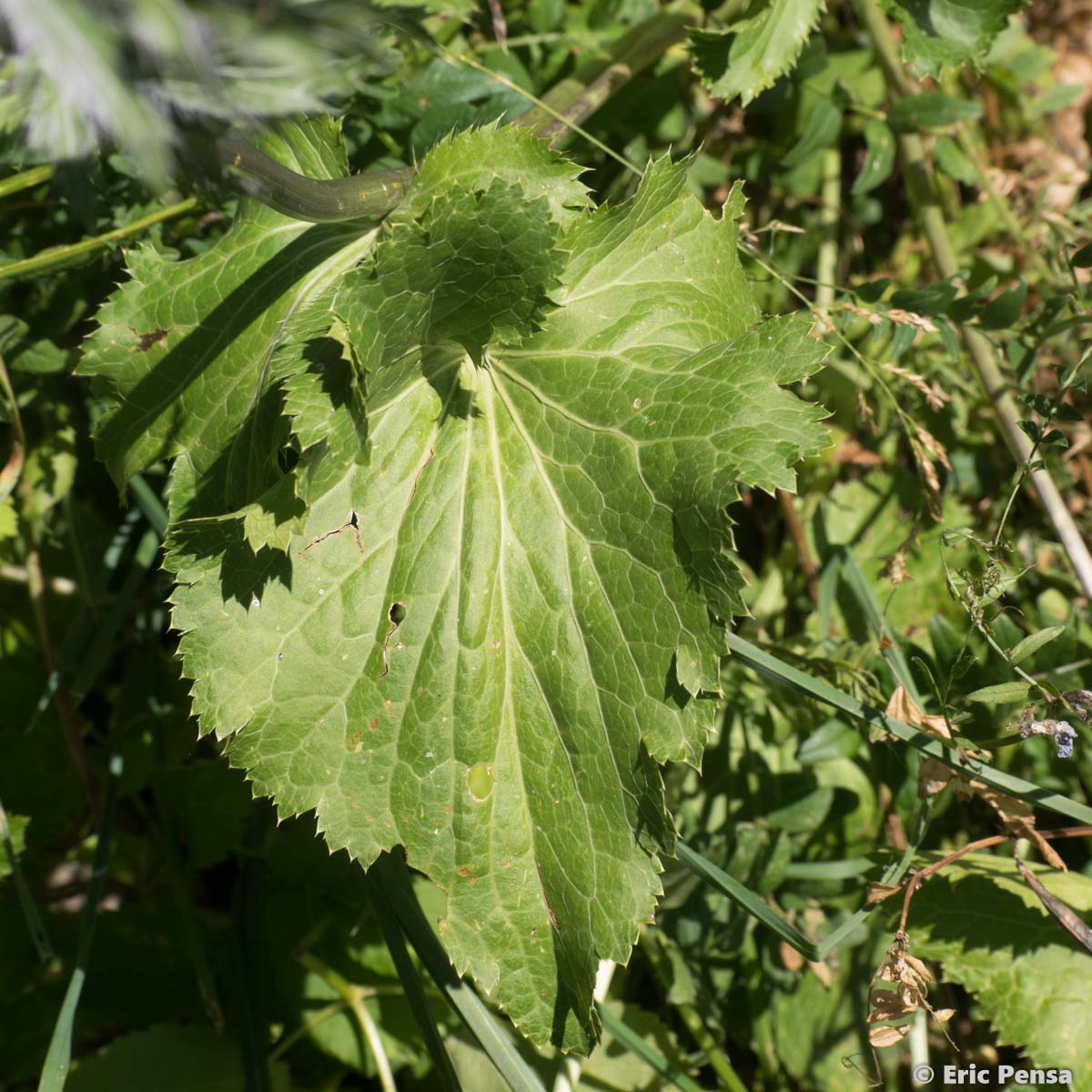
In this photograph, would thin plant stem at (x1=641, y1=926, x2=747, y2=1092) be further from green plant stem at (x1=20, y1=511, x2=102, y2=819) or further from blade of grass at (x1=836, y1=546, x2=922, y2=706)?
green plant stem at (x1=20, y1=511, x2=102, y2=819)

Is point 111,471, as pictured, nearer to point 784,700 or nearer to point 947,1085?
point 784,700

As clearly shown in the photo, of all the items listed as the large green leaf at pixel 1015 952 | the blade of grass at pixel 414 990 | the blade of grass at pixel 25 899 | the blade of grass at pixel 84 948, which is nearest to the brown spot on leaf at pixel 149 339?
the blade of grass at pixel 84 948

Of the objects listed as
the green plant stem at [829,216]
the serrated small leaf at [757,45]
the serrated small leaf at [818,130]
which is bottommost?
the green plant stem at [829,216]

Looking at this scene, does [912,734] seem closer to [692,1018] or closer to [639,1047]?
[639,1047]

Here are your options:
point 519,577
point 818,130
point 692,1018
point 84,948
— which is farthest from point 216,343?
point 692,1018

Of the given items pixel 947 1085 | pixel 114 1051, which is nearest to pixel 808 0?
pixel 947 1085

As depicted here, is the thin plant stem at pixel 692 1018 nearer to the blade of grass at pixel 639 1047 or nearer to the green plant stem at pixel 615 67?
the blade of grass at pixel 639 1047
